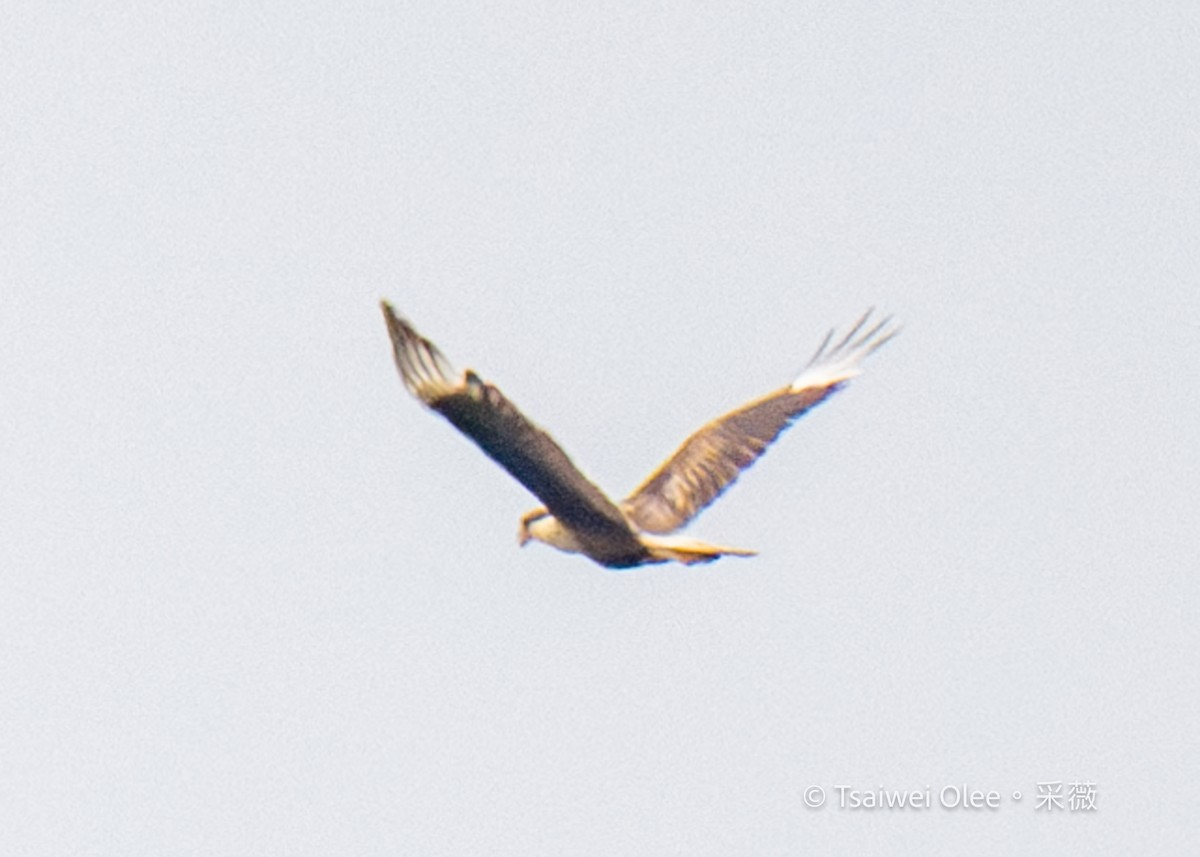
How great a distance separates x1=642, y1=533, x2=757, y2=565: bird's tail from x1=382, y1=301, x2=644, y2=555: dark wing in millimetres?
558

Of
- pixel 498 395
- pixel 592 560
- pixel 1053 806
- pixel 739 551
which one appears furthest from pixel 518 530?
pixel 1053 806

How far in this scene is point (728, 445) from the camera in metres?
17.8

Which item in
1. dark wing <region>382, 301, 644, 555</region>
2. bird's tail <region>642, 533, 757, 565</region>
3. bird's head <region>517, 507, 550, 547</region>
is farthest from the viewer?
bird's head <region>517, 507, 550, 547</region>

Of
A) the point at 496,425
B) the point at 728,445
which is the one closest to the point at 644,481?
the point at 728,445

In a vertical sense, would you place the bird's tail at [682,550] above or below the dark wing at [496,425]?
below

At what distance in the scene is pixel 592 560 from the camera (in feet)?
51.9

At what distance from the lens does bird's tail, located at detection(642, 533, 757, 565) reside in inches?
602

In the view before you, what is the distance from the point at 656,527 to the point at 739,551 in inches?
67.4

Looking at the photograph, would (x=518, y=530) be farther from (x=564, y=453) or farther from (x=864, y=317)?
(x=864, y=317)

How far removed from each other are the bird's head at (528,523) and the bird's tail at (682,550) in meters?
0.67

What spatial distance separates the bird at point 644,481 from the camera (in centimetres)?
1305

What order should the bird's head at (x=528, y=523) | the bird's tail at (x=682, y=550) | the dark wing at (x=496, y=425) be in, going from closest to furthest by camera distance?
1. the dark wing at (x=496, y=425)
2. the bird's tail at (x=682, y=550)
3. the bird's head at (x=528, y=523)

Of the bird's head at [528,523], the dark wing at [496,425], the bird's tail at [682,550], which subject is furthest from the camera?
the bird's head at [528,523]

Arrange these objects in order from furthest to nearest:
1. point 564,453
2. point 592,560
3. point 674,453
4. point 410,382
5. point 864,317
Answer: point 864,317 < point 674,453 < point 592,560 < point 564,453 < point 410,382
